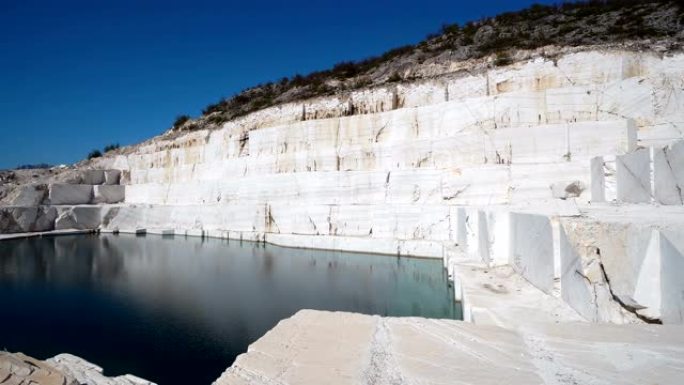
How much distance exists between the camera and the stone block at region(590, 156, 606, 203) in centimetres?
955

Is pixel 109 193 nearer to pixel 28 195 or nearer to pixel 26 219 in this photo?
pixel 28 195

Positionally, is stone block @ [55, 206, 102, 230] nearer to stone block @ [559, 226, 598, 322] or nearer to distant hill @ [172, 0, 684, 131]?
distant hill @ [172, 0, 684, 131]

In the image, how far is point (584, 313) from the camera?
3.93 m

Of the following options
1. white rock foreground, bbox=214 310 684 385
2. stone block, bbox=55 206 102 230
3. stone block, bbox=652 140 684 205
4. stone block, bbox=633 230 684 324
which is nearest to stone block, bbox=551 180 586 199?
stone block, bbox=652 140 684 205

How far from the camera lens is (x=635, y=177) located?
7.33 m

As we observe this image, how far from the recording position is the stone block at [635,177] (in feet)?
22.3

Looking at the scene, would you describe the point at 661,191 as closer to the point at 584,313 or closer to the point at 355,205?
the point at 584,313

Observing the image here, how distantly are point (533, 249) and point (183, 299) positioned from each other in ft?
19.6

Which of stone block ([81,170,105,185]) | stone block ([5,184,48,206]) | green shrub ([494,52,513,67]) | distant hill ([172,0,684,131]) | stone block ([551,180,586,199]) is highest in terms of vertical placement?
distant hill ([172,0,684,131])

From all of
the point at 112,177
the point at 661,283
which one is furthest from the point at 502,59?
the point at 112,177

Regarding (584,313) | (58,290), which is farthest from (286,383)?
(58,290)

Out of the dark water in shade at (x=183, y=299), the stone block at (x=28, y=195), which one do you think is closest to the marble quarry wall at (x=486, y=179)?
the stone block at (x=28, y=195)

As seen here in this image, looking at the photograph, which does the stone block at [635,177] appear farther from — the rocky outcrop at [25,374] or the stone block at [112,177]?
the stone block at [112,177]

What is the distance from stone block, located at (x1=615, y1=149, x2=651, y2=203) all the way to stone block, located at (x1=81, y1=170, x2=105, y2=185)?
2532 cm
